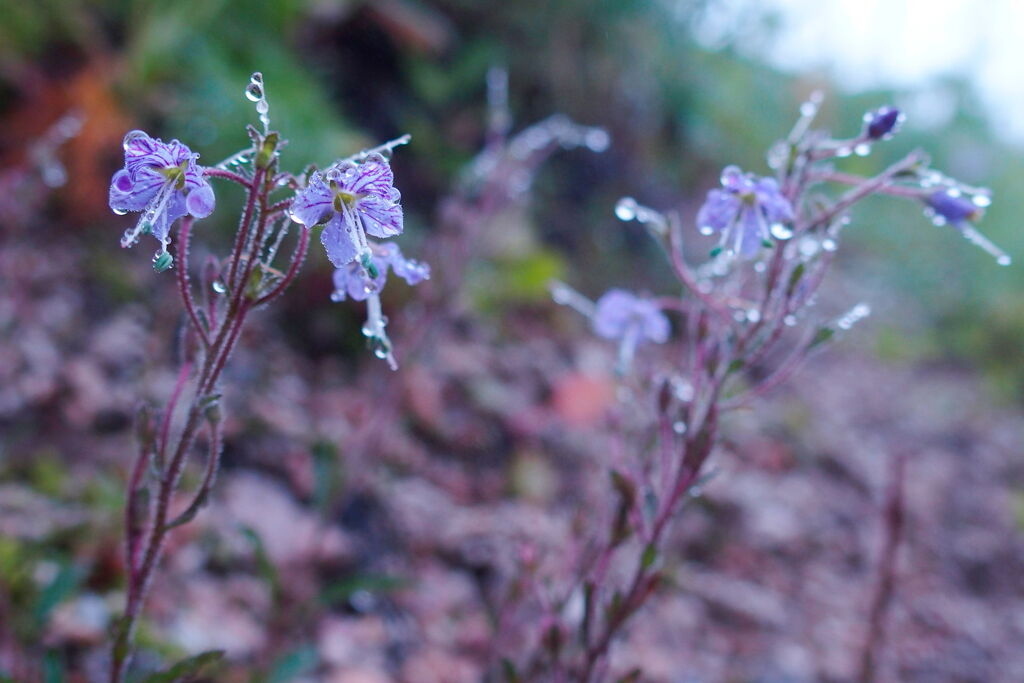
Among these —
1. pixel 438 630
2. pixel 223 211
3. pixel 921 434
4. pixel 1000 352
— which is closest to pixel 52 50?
A: pixel 223 211

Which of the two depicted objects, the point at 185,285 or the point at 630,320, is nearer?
the point at 185,285

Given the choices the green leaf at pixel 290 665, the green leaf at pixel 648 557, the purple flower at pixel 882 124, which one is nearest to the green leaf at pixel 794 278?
the purple flower at pixel 882 124

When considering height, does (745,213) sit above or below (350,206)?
above

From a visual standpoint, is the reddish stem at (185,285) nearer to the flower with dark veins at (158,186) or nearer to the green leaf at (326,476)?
the flower with dark veins at (158,186)

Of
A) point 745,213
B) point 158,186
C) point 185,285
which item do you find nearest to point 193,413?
point 185,285

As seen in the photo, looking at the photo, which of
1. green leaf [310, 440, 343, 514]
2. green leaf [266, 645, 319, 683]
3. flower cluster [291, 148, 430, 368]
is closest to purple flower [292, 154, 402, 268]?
flower cluster [291, 148, 430, 368]

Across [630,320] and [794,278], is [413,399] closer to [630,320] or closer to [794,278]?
[630,320]

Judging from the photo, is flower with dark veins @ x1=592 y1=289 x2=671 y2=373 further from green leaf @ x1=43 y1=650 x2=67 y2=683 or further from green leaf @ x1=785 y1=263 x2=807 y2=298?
green leaf @ x1=43 y1=650 x2=67 y2=683
